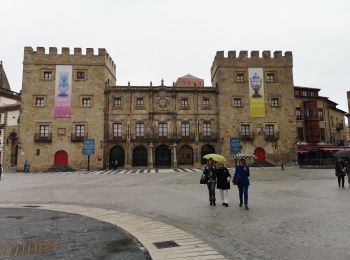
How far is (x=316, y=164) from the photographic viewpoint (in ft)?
102

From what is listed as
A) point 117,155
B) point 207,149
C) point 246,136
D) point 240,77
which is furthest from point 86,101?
point 246,136

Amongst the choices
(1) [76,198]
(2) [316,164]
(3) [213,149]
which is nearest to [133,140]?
(3) [213,149]

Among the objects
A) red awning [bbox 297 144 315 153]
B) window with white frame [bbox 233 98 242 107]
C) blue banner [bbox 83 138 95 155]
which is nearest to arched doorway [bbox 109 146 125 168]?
blue banner [bbox 83 138 95 155]

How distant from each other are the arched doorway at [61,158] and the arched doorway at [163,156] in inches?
450

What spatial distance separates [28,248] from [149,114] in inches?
1358

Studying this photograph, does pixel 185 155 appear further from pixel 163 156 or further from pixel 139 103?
pixel 139 103

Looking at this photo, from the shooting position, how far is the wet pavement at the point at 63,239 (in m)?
4.95

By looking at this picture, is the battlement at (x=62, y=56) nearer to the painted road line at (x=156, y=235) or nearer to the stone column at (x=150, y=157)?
the stone column at (x=150, y=157)

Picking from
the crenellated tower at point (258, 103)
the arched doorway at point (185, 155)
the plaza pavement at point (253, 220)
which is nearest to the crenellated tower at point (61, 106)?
the arched doorway at point (185, 155)

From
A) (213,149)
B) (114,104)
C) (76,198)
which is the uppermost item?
(114,104)

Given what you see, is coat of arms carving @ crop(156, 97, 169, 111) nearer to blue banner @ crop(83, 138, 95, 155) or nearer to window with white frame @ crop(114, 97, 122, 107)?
window with white frame @ crop(114, 97, 122, 107)

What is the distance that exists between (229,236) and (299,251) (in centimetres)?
145

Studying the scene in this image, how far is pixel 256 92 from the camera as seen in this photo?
131ft

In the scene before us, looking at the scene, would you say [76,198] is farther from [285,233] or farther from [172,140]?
[172,140]
